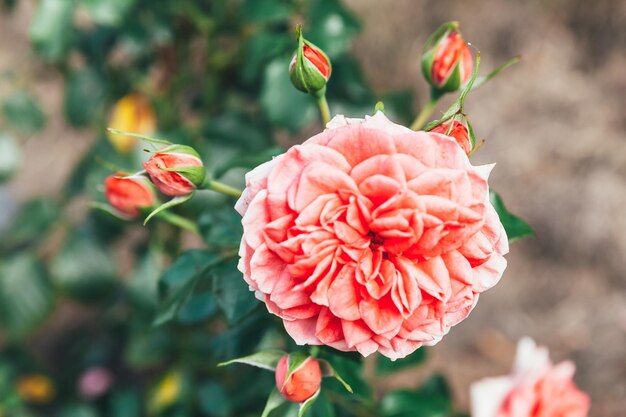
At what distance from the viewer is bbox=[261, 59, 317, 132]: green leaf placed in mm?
998

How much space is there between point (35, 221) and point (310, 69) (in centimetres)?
81

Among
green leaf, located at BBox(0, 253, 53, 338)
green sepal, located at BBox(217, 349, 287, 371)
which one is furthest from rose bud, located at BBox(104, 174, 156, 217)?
green leaf, located at BBox(0, 253, 53, 338)

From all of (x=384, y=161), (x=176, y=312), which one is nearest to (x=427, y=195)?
(x=384, y=161)

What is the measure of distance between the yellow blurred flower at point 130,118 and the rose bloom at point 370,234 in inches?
34.7

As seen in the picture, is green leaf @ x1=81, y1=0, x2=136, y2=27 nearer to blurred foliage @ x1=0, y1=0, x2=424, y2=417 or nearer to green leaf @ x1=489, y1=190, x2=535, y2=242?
blurred foliage @ x1=0, y1=0, x2=424, y2=417

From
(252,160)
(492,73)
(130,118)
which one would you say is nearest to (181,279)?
(252,160)

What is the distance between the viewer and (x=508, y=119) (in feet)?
5.14

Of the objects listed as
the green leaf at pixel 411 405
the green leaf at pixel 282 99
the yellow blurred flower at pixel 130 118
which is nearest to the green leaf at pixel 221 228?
the green leaf at pixel 282 99

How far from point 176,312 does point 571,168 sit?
45.0 inches

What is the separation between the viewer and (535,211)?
1.57 meters

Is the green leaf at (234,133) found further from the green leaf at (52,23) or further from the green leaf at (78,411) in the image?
the green leaf at (78,411)

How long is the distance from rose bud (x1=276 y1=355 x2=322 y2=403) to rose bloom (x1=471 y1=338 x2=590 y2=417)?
37cm

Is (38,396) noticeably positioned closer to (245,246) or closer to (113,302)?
(113,302)

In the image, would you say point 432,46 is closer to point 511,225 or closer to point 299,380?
point 511,225
